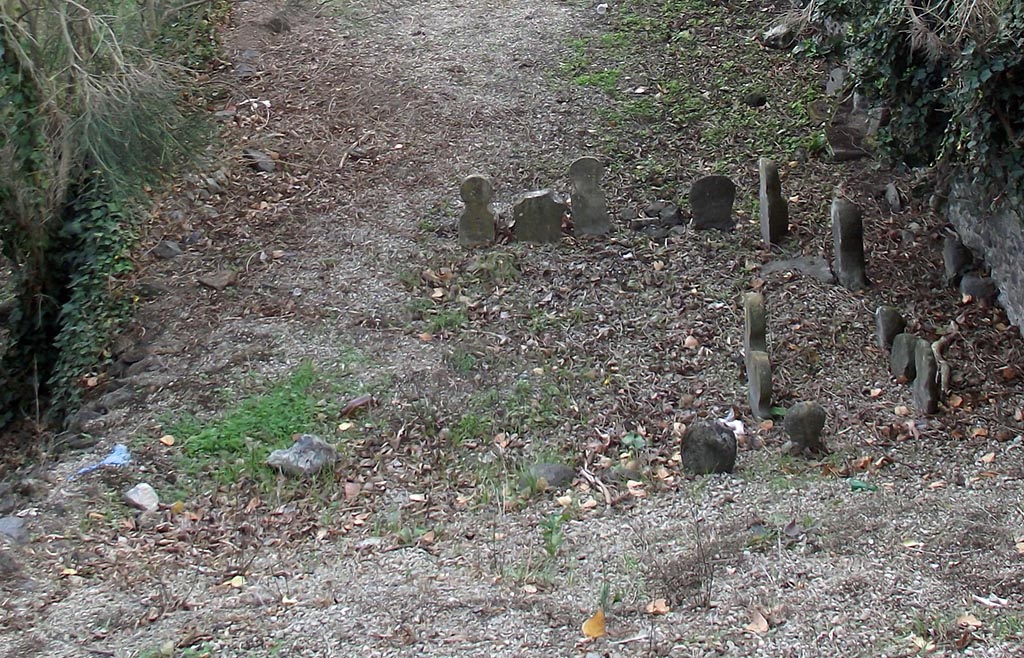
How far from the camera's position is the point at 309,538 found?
17.3 ft

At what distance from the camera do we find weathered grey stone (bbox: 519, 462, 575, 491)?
555 centimetres

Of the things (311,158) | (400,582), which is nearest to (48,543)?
(400,582)

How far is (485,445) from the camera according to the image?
6.02 meters

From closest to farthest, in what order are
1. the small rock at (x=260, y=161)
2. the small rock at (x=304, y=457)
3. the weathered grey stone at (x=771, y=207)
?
the small rock at (x=304, y=457), the weathered grey stone at (x=771, y=207), the small rock at (x=260, y=161)

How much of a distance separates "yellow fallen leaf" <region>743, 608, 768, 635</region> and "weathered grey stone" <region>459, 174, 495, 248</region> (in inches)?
162

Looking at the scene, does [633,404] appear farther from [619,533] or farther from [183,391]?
[183,391]

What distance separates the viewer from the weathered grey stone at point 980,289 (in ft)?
22.5

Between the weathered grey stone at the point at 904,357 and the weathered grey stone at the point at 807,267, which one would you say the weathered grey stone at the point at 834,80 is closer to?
the weathered grey stone at the point at 807,267

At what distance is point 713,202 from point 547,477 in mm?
2951

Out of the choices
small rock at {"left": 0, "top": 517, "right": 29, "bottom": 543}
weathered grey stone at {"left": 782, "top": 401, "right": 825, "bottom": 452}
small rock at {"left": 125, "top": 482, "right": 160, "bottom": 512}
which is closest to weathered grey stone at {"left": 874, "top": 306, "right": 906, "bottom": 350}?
weathered grey stone at {"left": 782, "top": 401, "right": 825, "bottom": 452}

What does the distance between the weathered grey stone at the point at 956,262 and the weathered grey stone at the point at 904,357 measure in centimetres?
100

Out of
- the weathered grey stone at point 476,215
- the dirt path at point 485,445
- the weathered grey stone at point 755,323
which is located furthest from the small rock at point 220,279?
the weathered grey stone at point 755,323

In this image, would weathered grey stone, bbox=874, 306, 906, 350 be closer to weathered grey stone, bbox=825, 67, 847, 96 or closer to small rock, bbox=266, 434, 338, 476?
weathered grey stone, bbox=825, 67, 847, 96

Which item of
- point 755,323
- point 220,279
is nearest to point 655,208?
point 755,323
